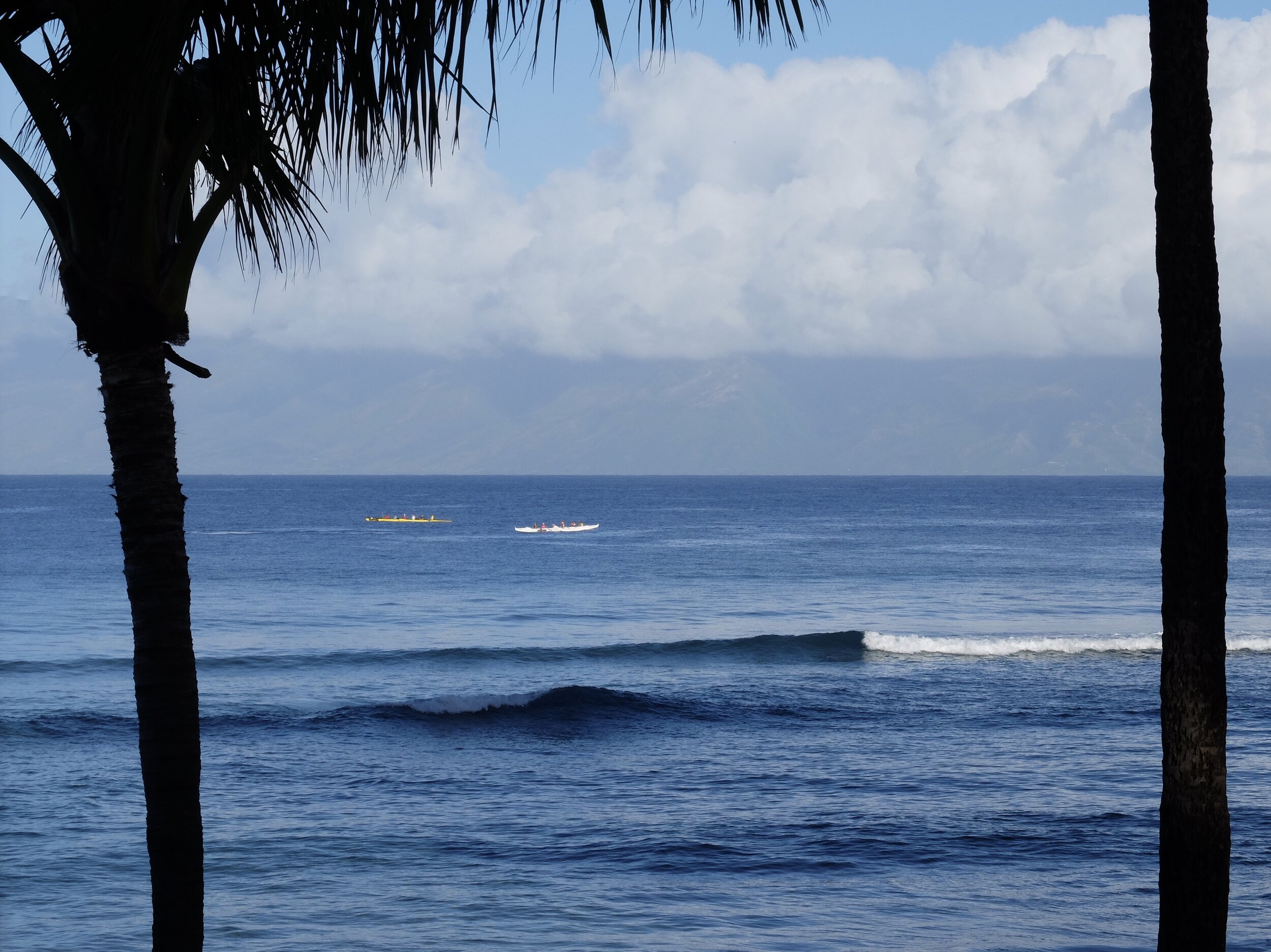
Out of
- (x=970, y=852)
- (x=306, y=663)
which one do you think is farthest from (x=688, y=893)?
(x=306, y=663)

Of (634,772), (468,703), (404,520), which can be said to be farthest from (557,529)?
(634,772)

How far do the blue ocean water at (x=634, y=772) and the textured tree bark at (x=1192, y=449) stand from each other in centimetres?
575

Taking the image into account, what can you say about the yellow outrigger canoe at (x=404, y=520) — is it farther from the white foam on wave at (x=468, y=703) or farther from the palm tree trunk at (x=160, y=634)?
the palm tree trunk at (x=160, y=634)

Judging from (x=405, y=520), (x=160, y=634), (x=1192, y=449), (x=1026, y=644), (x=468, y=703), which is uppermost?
(x=1192, y=449)

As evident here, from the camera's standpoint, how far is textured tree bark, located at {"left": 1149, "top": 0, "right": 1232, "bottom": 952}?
16.3 feet

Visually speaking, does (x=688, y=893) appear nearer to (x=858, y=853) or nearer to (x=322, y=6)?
(x=858, y=853)

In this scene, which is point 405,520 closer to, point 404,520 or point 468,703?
point 404,520

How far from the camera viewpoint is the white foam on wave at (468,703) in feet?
77.8

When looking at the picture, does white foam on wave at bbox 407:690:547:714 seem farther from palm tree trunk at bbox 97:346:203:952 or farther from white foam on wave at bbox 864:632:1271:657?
palm tree trunk at bbox 97:346:203:952

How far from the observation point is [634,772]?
18.1m

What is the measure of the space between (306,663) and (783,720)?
13.7m

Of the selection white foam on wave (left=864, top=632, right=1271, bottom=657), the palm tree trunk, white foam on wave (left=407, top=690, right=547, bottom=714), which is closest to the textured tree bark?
the palm tree trunk

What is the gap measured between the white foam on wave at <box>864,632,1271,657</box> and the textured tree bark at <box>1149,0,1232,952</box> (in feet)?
87.8

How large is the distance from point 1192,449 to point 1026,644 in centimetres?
2853
